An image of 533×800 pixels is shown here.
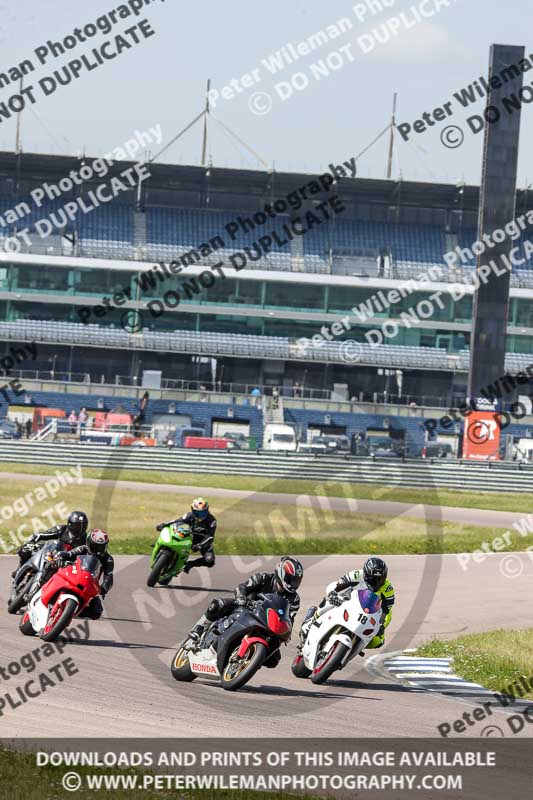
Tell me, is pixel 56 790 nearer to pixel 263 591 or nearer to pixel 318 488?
pixel 263 591

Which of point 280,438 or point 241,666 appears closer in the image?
point 241,666

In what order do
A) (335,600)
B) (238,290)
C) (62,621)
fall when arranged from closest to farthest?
(335,600), (62,621), (238,290)

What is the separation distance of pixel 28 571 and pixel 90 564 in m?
2.25

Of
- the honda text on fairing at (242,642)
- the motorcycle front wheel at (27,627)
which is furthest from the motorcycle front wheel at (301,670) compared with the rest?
the motorcycle front wheel at (27,627)

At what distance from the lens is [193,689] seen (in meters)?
11.8

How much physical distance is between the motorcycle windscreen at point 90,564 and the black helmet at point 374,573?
3129 mm

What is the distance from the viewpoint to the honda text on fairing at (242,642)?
38.1 ft

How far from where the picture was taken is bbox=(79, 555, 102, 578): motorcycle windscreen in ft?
45.5

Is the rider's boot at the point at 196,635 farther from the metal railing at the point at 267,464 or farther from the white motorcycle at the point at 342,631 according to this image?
the metal railing at the point at 267,464

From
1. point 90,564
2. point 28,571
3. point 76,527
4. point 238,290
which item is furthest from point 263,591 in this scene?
point 238,290


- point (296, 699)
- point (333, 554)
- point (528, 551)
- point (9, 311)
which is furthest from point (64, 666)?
point (9, 311)

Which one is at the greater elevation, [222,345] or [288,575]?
[222,345]

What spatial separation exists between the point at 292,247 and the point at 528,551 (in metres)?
46.7

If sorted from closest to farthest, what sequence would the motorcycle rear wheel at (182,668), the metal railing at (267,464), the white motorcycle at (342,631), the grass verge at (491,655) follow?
the motorcycle rear wheel at (182,668) < the white motorcycle at (342,631) < the grass verge at (491,655) < the metal railing at (267,464)
